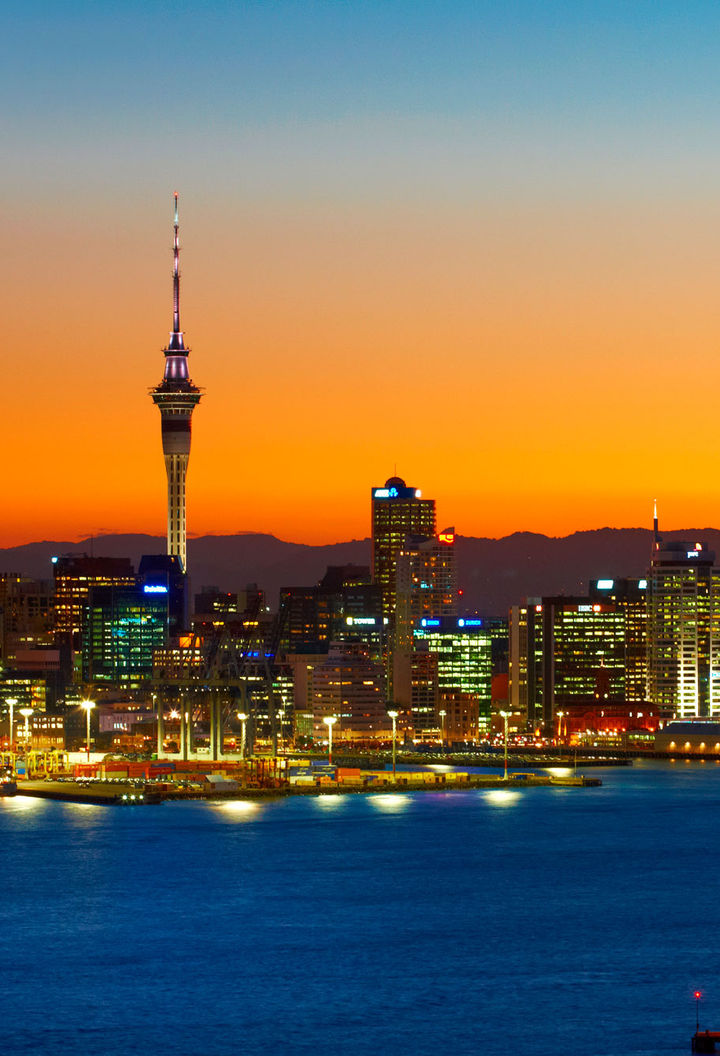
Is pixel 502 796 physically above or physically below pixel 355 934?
above

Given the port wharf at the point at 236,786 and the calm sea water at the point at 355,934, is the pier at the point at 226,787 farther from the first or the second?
the calm sea water at the point at 355,934

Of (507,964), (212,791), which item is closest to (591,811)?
(212,791)

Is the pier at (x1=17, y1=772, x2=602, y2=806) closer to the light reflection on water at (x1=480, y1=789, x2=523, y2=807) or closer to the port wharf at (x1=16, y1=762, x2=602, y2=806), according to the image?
the port wharf at (x1=16, y1=762, x2=602, y2=806)

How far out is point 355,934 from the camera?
5922 centimetres

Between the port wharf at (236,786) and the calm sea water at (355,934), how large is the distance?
11.0 metres

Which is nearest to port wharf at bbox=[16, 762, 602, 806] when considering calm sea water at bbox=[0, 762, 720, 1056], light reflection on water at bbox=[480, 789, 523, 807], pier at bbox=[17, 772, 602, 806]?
pier at bbox=[17, 772, 602, 806]

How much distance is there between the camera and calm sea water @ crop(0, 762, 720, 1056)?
Result: 46.5 meters

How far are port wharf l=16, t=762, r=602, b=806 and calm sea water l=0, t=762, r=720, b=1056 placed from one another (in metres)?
11.0

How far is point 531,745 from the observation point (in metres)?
190

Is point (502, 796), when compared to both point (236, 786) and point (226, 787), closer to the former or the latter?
point (236, 786)

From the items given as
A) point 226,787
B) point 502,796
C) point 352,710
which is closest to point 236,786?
point 226,787

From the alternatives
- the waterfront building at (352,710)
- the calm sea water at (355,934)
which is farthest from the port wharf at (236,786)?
the waterfront building at (352,710)

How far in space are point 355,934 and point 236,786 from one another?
184 ft

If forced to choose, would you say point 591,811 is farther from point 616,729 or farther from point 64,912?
point 616,729
